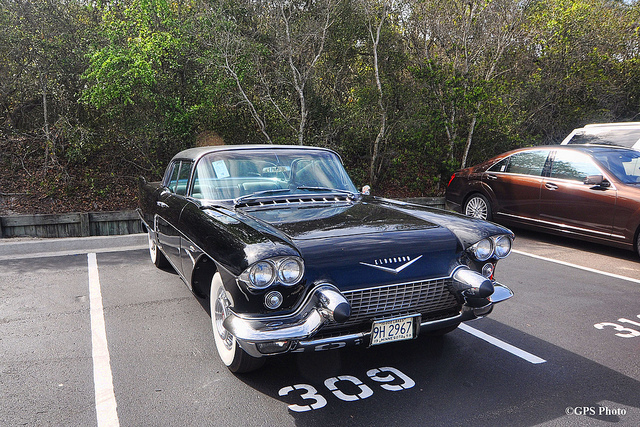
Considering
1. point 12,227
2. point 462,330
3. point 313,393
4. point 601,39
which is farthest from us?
point 601,39

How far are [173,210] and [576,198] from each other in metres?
5.85

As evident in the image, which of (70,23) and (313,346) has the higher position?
(70,23)

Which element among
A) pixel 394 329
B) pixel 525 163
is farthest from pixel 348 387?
pixel 525 163

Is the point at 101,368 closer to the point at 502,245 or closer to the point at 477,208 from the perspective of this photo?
the point at 502,245

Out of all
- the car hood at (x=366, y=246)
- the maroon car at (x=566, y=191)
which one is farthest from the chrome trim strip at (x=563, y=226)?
the car hood at (x=366, y=246)

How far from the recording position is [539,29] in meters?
11.5

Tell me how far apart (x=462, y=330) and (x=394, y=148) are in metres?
8.05

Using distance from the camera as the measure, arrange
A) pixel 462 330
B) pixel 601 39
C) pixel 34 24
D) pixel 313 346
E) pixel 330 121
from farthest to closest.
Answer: pixel 601 39
pixel 330 121
pixel 34 24
pixel 462 330
pixel 313 346

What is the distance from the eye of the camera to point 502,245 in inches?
133

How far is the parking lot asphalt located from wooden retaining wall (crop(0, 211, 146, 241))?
130 inches

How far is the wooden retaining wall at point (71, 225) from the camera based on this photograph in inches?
310

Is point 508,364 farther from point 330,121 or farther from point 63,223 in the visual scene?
point 330,121

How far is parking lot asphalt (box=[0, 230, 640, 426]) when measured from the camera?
2.76 metres

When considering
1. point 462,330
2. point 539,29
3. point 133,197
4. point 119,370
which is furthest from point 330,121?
point 119,370
